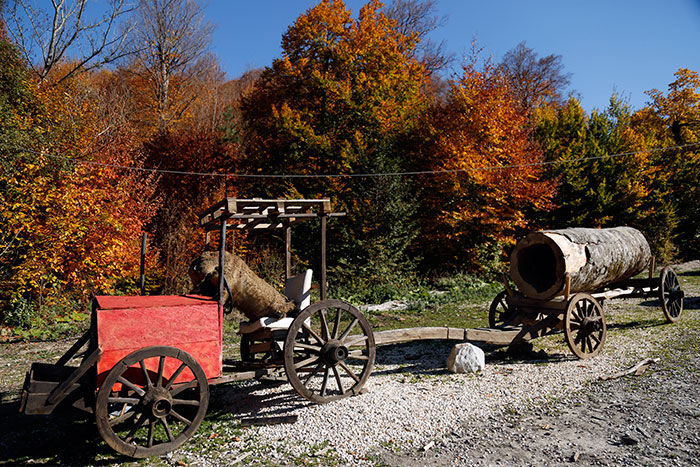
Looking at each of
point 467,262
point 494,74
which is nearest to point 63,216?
point 467,262

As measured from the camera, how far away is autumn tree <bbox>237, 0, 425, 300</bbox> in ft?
60.7

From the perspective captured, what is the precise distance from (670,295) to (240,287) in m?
8.26

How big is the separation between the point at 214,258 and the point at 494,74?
16.8m

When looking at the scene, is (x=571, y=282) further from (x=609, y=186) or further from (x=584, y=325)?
(x=609, y=186)

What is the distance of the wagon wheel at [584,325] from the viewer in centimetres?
647

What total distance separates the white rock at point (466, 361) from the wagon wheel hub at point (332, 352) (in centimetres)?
196

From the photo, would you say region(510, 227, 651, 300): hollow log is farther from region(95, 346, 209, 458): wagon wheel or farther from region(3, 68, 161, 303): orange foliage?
region(3, 68, 161, 303): orange foliage

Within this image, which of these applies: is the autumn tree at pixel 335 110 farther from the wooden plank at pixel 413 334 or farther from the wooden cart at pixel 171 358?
the wooden cart at pixel 171 358

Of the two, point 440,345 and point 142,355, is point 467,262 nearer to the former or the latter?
point 440,345

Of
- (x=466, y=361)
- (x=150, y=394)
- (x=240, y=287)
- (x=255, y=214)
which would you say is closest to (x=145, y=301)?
(x=150, y=394)

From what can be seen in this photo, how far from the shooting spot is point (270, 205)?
17.0 ft

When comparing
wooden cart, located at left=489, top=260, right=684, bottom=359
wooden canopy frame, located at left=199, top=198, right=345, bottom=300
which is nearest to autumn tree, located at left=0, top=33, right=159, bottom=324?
wooden canopy frame, located at left=199, top=198, right=345, bottom=300

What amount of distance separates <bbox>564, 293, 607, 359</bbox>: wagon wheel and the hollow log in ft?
0.99

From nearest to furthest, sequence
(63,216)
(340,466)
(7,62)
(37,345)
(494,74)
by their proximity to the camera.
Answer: (340,466) < (37,345) < (63,216) < (7,62) < (494,74)
